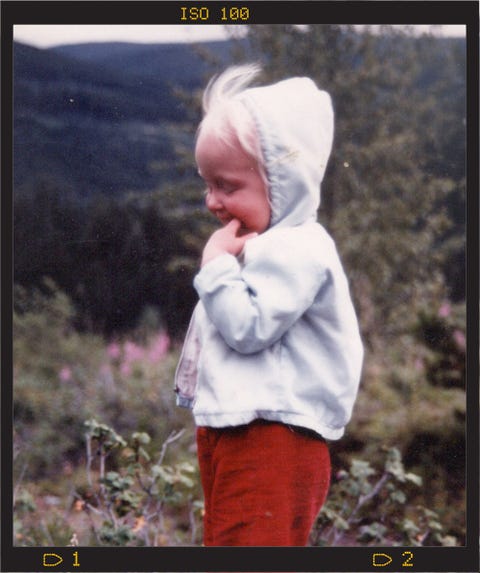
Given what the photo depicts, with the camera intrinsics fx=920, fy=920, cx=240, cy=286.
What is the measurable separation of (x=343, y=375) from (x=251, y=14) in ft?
4.05

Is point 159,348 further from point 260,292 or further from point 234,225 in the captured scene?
point 260,292

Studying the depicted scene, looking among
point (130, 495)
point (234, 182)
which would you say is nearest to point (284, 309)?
point (234, 182)

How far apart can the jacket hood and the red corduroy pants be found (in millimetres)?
573

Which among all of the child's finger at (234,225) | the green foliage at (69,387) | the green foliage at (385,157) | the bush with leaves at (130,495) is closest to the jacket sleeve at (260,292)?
the child's finger at (234,225)

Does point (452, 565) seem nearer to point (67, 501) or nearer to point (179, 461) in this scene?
point (179, 461)

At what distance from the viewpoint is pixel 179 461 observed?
4.07 metres

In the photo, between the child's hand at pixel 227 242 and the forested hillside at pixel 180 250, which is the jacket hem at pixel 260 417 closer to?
the child's hand at pixel 227 242

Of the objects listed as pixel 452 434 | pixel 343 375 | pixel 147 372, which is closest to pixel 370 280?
pixel 452 434

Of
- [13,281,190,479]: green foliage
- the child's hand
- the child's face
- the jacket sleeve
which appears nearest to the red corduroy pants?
the jacket sleeve

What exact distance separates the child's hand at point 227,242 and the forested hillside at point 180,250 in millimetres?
970

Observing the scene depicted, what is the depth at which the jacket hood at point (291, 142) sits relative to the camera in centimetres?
240

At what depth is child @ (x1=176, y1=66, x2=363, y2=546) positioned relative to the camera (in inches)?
91.4

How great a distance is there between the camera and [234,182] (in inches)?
96.4

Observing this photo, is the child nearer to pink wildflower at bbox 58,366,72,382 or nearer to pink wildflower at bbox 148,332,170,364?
pink wildflower at bbox 148,332,170,364
